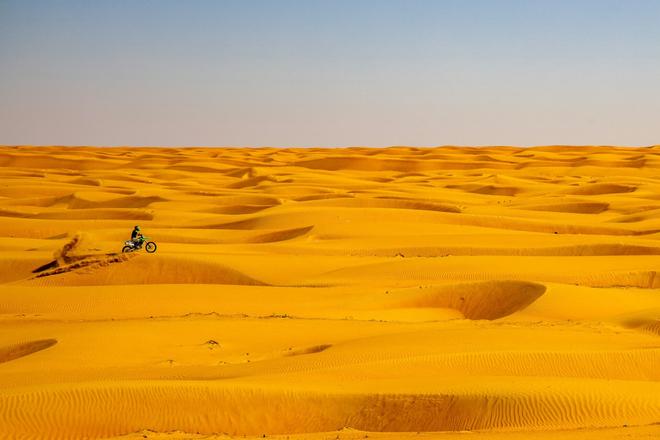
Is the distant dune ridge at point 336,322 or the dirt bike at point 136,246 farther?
the dirt bike at point 136,246

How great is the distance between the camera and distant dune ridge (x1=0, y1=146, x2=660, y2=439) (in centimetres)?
746

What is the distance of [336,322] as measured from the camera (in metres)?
12.1

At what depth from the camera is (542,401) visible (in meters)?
7.42

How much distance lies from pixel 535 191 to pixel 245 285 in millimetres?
23513

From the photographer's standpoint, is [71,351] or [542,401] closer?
[542,401]

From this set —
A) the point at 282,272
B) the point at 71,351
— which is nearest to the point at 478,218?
the point at 282,272

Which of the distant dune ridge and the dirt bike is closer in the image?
the distant dune ridge

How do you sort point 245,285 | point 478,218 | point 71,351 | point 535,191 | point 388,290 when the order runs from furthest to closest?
point 535,191 → point 478,218 → point 245,285 → point 388,290 → point 71,351

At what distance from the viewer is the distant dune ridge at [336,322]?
24.5 feet

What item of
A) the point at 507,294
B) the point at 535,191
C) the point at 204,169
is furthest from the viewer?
the point at 204,169

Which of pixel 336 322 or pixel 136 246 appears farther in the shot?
pixel 136 246

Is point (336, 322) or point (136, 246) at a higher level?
point (136, 246)

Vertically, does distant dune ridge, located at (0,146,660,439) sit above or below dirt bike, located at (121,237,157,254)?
below

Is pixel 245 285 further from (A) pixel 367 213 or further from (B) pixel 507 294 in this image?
(A) pixel 367 213
